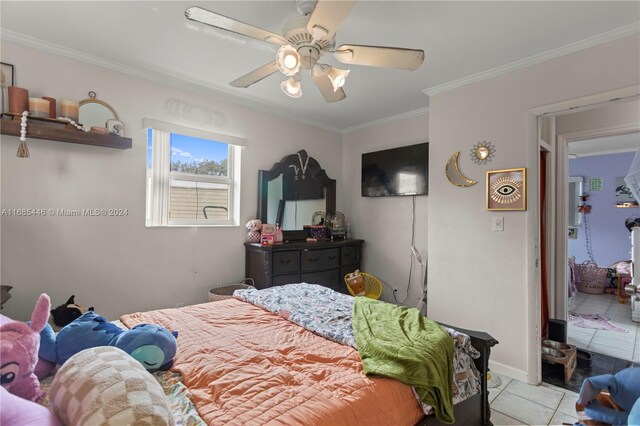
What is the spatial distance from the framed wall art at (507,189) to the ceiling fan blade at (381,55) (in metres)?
1.31

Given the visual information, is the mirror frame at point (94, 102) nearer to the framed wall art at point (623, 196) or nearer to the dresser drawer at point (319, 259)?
the dresser drawer at point (319, 259)

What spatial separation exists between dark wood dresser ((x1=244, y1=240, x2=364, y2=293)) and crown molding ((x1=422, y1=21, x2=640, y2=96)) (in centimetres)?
194

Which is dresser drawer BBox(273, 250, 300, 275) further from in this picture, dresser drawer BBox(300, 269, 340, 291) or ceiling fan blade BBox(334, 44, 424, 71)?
ceiling fan blade BBox(334, 44, 424, 71)

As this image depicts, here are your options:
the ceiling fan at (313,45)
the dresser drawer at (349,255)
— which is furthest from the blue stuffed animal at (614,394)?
the dresser drawer at (349,255)

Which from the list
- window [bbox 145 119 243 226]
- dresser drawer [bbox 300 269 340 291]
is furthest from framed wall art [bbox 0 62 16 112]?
dresser drawer [bbox 300 269 340 291]

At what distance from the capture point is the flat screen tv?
11.3 feet

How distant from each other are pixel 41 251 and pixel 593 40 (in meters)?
4.06

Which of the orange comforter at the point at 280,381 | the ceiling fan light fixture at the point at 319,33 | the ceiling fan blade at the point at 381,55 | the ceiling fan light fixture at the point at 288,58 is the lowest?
the orange comforter at the point at 280,381

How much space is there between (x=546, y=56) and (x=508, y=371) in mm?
2374

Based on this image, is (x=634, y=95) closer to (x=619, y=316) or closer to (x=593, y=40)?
(x=593, y=40)

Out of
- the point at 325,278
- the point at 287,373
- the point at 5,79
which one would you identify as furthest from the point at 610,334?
the point at 5,79

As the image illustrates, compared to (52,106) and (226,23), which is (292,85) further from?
(52,106)

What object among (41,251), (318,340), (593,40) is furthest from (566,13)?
(41,251)

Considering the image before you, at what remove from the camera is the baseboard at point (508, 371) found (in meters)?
2.39
